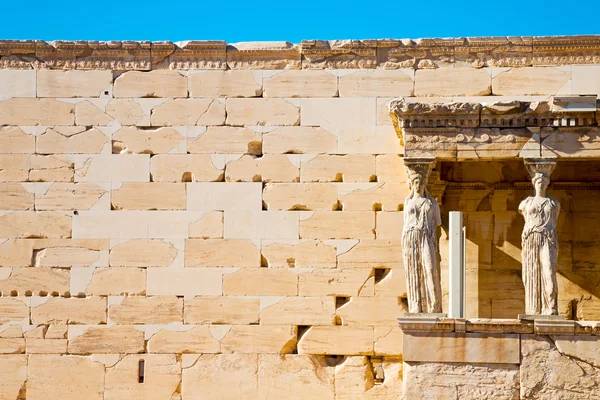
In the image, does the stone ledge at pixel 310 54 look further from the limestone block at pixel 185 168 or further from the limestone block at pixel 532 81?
the limestone block at pixel 185 168

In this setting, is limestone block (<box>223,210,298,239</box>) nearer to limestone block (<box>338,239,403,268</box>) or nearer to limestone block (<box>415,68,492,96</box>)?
limestone block (<box>338,239,403,268</box>)

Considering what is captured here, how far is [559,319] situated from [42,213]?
5402 mm

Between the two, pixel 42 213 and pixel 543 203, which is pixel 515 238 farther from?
pixel 42 213

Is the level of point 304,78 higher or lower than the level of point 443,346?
higher

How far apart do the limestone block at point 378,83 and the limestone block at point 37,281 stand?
3.48 meters

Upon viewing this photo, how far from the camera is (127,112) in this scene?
13539 mm

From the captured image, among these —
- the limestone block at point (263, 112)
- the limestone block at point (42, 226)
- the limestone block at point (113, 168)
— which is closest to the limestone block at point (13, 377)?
the limestone block at point (42, 226)

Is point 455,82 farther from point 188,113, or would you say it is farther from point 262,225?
point 188,113

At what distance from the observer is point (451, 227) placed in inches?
469

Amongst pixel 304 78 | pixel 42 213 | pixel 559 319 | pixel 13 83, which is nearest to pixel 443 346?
pixel 559 319

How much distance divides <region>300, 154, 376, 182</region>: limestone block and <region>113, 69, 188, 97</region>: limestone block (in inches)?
60.6

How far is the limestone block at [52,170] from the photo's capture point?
13.5 meters

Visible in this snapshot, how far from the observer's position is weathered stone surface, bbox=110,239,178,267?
1324 cm

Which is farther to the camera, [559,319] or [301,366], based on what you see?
[301,366]
